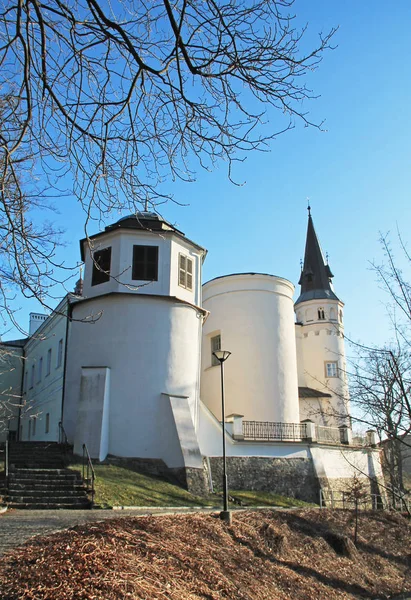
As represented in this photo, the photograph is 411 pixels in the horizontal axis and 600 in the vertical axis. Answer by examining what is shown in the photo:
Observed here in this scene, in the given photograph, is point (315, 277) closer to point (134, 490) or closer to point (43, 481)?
point (134, 490)

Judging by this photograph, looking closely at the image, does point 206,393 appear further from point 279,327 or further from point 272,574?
point 272,574

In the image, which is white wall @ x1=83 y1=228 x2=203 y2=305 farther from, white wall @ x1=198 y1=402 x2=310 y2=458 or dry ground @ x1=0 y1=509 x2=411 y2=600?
dry ground @ x1=0 y1=509 x2=411 y2=600

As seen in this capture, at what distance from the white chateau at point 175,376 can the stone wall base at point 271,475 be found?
0.05 m

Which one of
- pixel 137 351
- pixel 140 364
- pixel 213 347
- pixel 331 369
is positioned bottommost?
pixel 140 364

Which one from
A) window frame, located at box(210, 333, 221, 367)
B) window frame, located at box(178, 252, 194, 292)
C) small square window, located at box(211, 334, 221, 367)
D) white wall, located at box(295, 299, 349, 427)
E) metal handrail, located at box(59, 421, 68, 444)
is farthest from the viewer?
white wall, located at box(295, 299, 349, 427)

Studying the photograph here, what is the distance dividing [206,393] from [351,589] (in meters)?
18.7

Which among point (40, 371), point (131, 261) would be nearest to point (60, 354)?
point (40, 371)

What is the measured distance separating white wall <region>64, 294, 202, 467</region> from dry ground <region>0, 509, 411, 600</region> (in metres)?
7.54

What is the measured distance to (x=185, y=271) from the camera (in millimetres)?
23875

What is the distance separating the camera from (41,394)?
2791cm

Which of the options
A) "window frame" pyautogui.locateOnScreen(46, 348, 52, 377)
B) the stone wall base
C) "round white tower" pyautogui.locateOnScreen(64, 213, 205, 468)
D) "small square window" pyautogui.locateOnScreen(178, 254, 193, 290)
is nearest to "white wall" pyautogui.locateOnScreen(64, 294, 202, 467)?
"round white tower" pyautogui.locateOnScreen(64, 213, 205, 468)

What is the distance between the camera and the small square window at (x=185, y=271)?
2359cm

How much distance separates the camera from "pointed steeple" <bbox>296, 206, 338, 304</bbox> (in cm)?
4753

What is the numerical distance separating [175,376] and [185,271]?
4.56m
